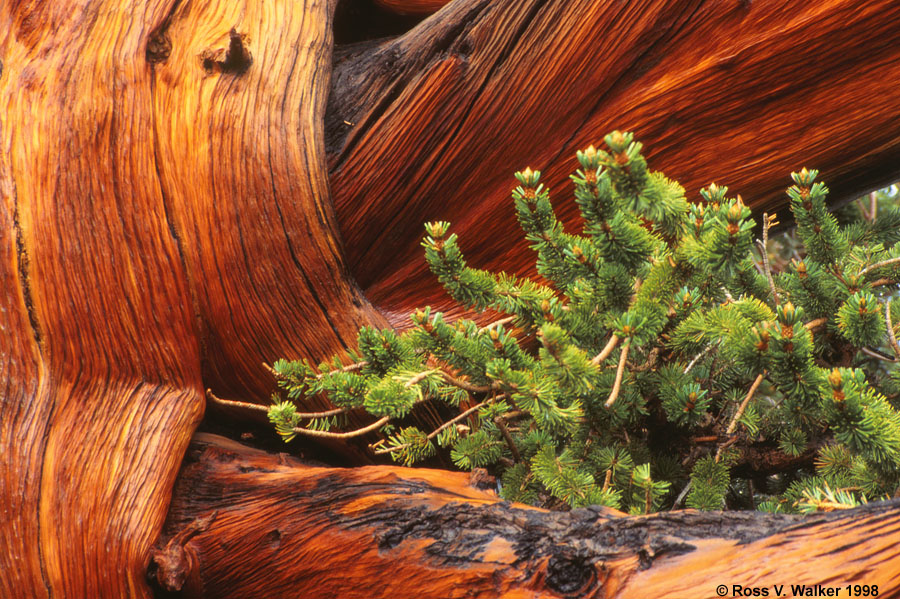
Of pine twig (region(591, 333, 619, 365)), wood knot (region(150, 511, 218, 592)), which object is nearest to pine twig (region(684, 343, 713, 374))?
pine twig (region(591, 333, 619, 365))

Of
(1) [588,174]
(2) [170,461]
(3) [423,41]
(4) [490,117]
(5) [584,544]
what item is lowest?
(5) [584,544]

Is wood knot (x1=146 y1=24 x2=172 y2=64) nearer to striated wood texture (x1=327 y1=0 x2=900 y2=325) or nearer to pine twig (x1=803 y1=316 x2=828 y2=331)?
striated wood texture (x1=327 y1=0 x2=900 y2=325)

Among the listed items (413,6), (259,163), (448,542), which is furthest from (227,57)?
(448,542)

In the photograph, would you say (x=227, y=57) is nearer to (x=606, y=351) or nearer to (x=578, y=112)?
(x=578, y=112)

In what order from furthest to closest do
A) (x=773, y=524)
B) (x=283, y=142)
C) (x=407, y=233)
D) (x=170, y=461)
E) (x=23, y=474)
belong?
(x=407, y=233)
(x=283, y=142)
(x=170, y=461)
(x=23, y=474)
(x=773, y=524)

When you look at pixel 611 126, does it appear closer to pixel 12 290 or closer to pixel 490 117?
pixel 490 117

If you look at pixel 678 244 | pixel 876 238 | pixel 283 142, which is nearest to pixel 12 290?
pixel 283 142

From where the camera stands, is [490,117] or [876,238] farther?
[490,117]
